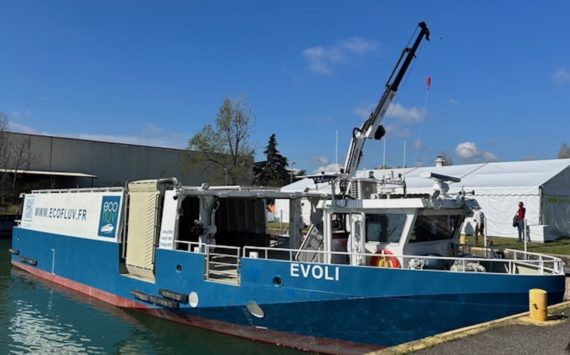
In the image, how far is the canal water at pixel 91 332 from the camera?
11.5 meters

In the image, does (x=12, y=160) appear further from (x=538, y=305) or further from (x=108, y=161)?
(x=538, y=305)

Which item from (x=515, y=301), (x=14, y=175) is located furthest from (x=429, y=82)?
(x=14, y=175)

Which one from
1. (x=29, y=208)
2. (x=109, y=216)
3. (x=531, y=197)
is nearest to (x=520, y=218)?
(x=531, y=197)

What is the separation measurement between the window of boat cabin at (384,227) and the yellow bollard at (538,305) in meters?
2.70

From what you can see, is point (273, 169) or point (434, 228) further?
point (273, 169)

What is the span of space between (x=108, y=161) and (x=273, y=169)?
24.4 meters

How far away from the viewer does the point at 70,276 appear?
1761 cm

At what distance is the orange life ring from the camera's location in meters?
9.95

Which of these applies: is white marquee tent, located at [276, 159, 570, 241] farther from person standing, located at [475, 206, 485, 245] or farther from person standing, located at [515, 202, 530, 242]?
person standing, located at [475, 206, 485, 245]

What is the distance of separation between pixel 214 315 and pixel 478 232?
56.6 feet

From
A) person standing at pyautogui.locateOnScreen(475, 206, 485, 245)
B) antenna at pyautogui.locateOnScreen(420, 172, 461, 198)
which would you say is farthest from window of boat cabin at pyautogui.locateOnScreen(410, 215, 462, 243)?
person standing at pyautogui.locateOnScreen(475, 206, 485, 245)

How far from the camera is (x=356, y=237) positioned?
34.9ft

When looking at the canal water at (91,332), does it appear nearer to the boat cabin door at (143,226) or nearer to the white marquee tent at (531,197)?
the boat cabin door at (143,226)

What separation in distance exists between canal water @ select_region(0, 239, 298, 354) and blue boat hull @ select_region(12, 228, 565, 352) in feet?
1.24
